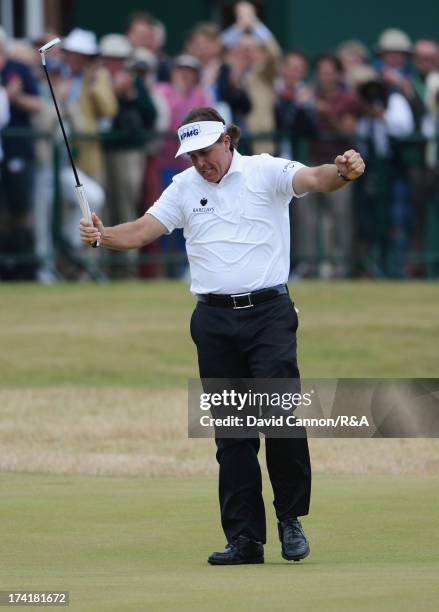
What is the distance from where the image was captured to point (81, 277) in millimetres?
19594

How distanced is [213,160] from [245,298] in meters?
0.63

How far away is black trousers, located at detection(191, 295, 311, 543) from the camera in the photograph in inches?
313

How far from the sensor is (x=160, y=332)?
17.6 meters

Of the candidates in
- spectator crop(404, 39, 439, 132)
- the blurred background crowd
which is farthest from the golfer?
spectator crop(404, 39, 439, 132)

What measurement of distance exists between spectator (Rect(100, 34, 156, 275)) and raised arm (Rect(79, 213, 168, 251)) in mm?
10485

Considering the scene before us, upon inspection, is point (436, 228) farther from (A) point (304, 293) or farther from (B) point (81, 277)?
(B) point (81, 277)

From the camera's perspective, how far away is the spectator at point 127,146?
18.8 metres

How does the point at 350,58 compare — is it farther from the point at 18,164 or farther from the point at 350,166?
the point at 350,166

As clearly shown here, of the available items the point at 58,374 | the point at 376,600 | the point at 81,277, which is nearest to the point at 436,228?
the point at 81,277

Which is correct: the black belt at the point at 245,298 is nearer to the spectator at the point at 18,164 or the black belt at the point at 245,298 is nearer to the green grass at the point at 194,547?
the green grass at the point at 194,547

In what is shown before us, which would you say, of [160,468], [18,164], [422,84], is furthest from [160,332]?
[160,468]

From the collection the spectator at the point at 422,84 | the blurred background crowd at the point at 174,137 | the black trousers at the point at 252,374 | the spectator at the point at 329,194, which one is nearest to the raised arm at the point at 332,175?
the black trousers at the point at 252,374

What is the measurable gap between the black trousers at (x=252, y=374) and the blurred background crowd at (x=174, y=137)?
1026cm

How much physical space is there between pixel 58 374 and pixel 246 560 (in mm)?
8283
